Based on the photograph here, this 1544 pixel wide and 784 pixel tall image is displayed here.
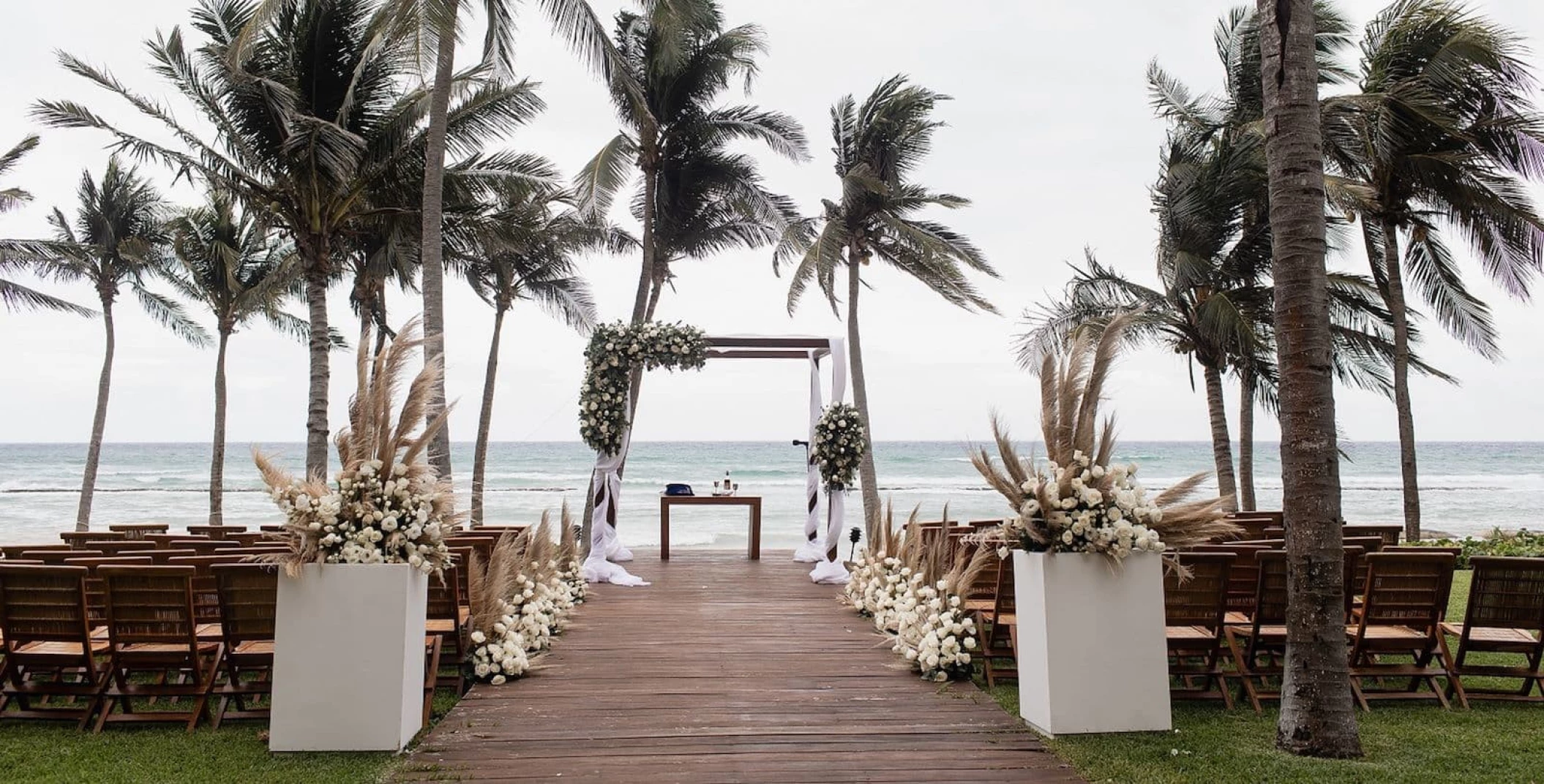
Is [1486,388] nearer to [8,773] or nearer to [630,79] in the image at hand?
[630,79]

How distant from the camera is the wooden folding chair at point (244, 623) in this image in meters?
4.53

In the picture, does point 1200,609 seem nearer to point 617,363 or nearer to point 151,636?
point 151,636

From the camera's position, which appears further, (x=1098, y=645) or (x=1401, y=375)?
(x=1401, y=375)

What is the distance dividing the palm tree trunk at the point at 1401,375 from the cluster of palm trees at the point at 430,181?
529 cm

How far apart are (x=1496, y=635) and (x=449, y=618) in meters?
5.88

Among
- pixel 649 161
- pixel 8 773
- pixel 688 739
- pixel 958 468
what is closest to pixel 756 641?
pixel 688 739

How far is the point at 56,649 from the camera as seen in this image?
183 inches

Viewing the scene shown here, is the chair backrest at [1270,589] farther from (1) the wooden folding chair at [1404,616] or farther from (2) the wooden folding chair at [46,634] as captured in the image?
(2) the wooden folding chair at [46,634]

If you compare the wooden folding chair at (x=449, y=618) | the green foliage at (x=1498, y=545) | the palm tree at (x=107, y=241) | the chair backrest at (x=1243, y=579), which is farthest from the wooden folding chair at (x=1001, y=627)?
the palm tree at (x=107, y=241)

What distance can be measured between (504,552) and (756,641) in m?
1.86

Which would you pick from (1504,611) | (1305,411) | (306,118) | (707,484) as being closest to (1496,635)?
(1504,611)

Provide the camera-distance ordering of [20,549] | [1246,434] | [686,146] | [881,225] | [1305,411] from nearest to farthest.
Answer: [1305,411] → [20,549] → [1246,434] → [881,225] → [686,146]

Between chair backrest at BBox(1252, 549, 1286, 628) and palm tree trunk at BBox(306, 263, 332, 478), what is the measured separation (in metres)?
9.98

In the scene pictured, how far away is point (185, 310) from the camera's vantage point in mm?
19844
